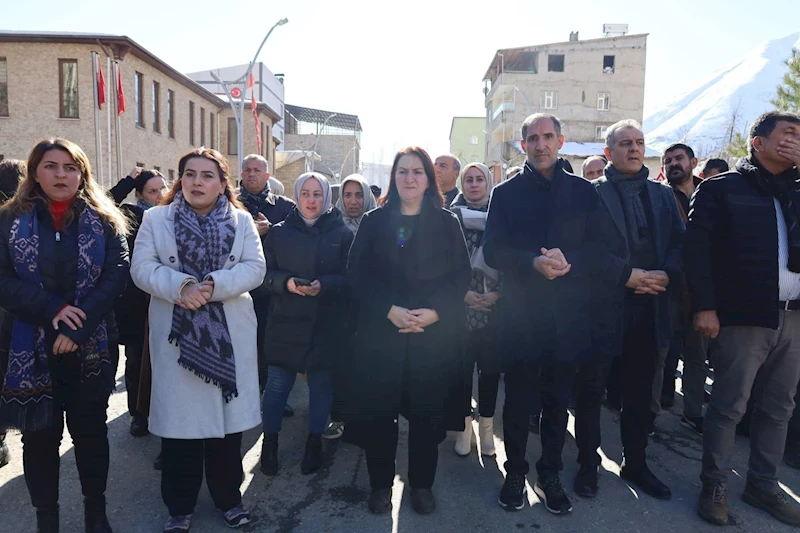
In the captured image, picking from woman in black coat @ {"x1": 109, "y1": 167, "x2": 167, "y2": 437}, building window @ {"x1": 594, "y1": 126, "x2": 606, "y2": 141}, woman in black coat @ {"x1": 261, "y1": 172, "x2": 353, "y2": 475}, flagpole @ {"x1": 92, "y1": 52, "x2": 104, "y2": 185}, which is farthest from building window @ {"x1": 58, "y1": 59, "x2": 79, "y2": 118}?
building window @ {"x1": 594, "y1": 126, "x2": 606, "y2": 141}

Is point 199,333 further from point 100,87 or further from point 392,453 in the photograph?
point 100,87

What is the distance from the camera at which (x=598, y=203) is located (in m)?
3.77

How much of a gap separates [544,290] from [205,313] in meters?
2.11

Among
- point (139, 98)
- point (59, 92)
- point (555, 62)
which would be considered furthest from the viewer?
point (555, 62)

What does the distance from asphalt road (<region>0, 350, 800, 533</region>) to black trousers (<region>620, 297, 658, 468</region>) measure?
35 cm

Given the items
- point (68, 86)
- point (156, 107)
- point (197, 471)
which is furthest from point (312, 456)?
point (156, 107)

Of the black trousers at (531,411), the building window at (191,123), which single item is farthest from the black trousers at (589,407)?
the building window at (191,123)

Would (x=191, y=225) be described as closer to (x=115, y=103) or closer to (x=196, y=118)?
(x=115, y=103)

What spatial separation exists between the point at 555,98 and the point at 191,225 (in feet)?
160

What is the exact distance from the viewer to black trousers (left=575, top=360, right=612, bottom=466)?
12.6ft

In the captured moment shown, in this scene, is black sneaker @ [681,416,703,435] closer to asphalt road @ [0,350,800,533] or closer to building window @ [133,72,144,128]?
asphalt road @ [0,350,800,533]

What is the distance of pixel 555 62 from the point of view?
4772 cm

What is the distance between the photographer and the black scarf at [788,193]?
3.54m

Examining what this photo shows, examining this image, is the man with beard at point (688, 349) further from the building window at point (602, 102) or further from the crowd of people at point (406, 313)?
the building window at point (602, 102)
